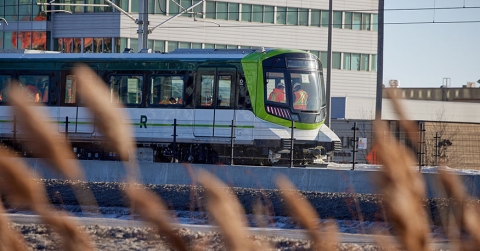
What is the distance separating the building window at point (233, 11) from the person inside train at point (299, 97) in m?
36.1

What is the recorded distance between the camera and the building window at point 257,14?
6006 cm

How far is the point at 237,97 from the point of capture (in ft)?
76.6

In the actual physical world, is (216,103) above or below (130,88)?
below

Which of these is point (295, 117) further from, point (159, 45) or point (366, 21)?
point (366, 21)

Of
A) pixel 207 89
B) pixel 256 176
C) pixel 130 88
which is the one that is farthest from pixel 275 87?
pixel 256 176

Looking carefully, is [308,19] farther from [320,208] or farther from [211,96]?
[320,208]

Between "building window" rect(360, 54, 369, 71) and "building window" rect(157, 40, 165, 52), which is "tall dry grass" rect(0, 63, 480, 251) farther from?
"building window" rect(360, 54, 369, 71)

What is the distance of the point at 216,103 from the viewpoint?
23.4 meters

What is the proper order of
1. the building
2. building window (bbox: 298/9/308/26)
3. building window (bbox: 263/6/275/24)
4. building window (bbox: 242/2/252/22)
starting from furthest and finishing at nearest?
building window (bbox: 298/9/308/26)
building window (bbox: 263/6/275/24)
building window (bbox: 242/2/252/22)
the building

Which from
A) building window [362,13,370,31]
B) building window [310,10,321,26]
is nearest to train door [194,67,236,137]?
building window [310,10,321,26]

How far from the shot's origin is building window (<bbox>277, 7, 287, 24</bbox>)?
60906 millimetres

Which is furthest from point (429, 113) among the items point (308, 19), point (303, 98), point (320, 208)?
point (320, 208)

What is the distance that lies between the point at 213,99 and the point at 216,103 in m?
0.14

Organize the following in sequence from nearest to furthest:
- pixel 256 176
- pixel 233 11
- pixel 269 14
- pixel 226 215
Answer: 1. pixel 226 215
2. pixel 256 176
3. pixel 233 11
4. pixel 269 14
